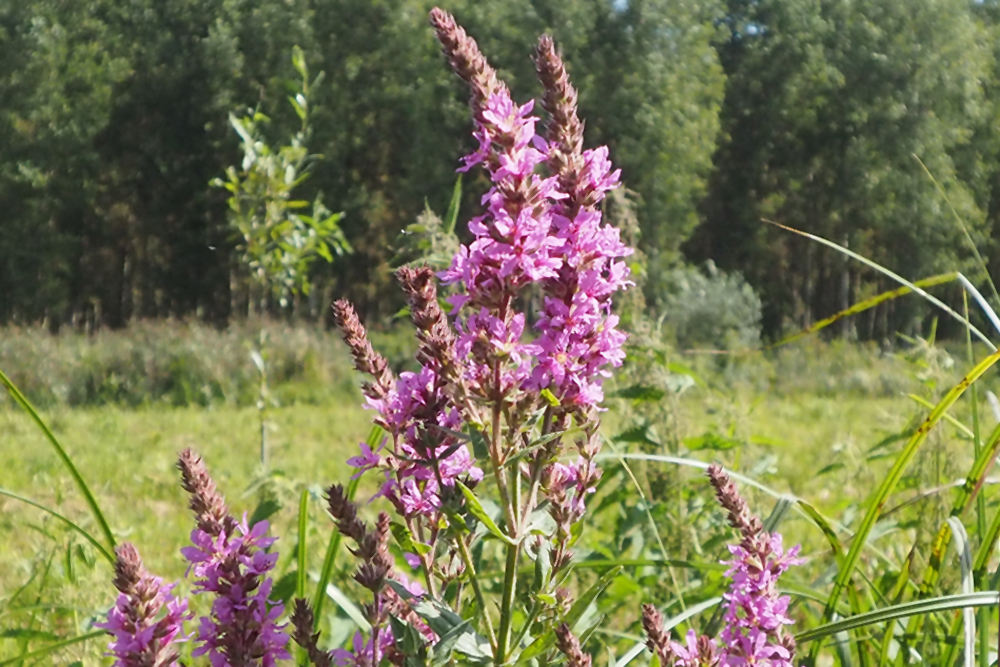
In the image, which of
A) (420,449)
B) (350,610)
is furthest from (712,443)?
(420,449)

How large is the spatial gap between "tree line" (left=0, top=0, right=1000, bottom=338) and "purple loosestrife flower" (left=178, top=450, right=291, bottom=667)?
1716cm

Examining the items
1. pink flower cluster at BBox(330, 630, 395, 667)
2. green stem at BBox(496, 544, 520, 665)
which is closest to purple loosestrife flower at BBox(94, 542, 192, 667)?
pink flower cluster at BBox(330, 630, 395, 667)

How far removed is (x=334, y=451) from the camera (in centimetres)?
777

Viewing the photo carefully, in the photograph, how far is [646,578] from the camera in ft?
7.98

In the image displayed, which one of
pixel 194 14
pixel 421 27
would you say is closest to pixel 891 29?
pixel 421 27

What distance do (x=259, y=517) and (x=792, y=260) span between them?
21914mm

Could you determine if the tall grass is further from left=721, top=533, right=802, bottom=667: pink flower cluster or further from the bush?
left=721, top=533, right=802, bottom=667: pink flower cluster

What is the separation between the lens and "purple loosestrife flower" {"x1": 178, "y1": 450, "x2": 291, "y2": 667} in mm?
1040

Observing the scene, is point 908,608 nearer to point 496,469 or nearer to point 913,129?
point 496,469

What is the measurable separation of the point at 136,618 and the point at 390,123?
2019 cm

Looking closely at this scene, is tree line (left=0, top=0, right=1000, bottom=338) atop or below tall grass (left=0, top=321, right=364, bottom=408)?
Answer: atop

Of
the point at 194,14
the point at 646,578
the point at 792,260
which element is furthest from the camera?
the point at 792,260

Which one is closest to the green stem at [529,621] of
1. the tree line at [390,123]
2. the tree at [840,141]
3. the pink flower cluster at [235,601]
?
the pink flower cluster at [235,601]

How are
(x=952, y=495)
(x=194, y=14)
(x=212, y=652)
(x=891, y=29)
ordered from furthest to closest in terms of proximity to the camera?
(x=891, y=29)
(x=194, y=14)
(x=952, y=495)
(x=212, y=652)
